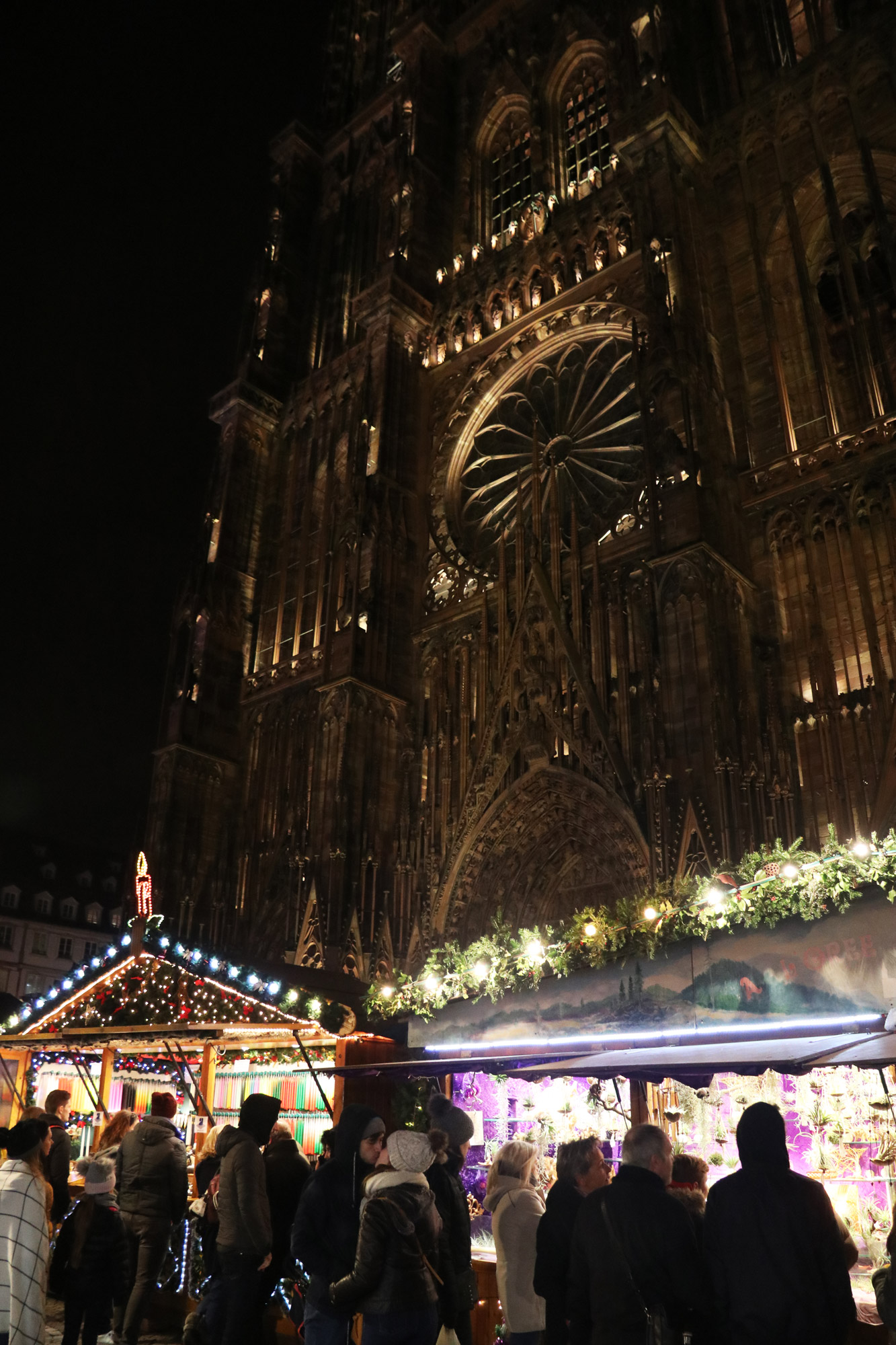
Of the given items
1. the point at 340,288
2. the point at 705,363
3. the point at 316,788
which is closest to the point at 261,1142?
the point at 316,788

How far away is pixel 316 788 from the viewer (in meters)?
19.7

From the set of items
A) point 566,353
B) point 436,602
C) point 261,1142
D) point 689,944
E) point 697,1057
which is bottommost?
point 261,1142

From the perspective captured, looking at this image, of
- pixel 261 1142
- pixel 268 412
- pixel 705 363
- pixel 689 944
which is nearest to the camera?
pixel 261 1142

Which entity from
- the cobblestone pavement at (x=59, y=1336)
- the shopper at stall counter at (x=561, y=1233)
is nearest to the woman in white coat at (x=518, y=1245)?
the shopper at stall counter at (x=561, y=1233)

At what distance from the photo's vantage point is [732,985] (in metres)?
8.24

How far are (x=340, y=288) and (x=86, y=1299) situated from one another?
26011 millimetres

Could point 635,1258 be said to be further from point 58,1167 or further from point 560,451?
point 560,451

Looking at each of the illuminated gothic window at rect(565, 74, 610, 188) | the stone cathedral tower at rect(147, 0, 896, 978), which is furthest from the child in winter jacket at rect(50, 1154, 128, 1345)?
the illuminated gothic window at rect(565, 74, 610, 188)

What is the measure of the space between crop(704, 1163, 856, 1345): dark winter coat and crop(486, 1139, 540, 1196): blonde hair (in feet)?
6.12

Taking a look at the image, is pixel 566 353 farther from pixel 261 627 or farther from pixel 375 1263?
pixel 375 1263

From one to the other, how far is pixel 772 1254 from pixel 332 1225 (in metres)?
1.95

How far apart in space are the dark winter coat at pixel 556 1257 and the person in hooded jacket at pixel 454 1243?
376 millimetres

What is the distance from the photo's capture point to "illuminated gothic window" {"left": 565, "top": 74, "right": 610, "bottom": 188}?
2408 cm

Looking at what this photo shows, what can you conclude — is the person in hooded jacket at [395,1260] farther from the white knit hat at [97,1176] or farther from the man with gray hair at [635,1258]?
the white knit hat at [97,1176]
